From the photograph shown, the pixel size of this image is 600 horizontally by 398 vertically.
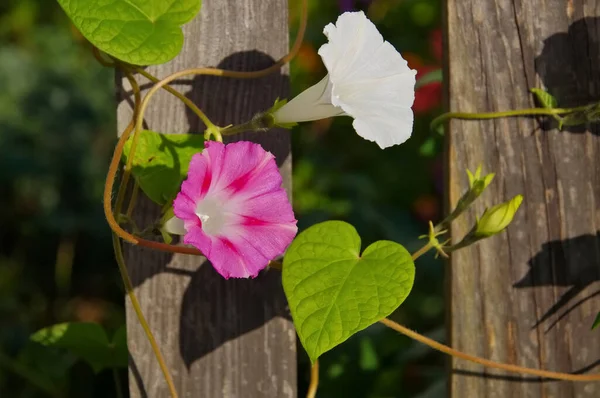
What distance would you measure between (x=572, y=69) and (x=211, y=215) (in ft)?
1.68

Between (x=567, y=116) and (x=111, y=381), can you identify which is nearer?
(x=567, y=116)

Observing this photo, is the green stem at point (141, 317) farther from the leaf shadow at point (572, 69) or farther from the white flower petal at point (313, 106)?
the leaf shadow at point (572, 69)

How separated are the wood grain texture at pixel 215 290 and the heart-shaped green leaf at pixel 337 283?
0.09 metres

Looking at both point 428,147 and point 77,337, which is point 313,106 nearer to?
point 428,147

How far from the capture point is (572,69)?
951mm

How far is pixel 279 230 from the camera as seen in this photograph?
0.75 meters

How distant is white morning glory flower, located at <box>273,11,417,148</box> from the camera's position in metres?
0.77

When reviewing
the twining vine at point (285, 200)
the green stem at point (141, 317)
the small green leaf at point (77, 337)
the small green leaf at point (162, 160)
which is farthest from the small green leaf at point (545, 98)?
the small green leaf at point (77, 337)

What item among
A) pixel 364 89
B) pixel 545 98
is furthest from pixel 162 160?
pixel 545 98

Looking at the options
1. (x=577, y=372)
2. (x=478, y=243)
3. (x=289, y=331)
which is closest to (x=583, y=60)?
(x=478, y=243)

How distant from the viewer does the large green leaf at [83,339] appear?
3.23ft

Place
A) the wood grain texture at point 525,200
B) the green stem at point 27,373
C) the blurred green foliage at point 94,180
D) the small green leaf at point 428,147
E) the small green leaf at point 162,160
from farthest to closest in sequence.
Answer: the blurred green foliage at point 94,180 → the green stem at point 27,373 → the small green leaf at point 428,147 → the wood grain texture at point 525,200 → the small green leaf at point 162,160

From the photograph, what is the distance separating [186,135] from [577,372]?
1.88ft

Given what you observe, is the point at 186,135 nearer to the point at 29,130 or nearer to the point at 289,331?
the point at 289,331
